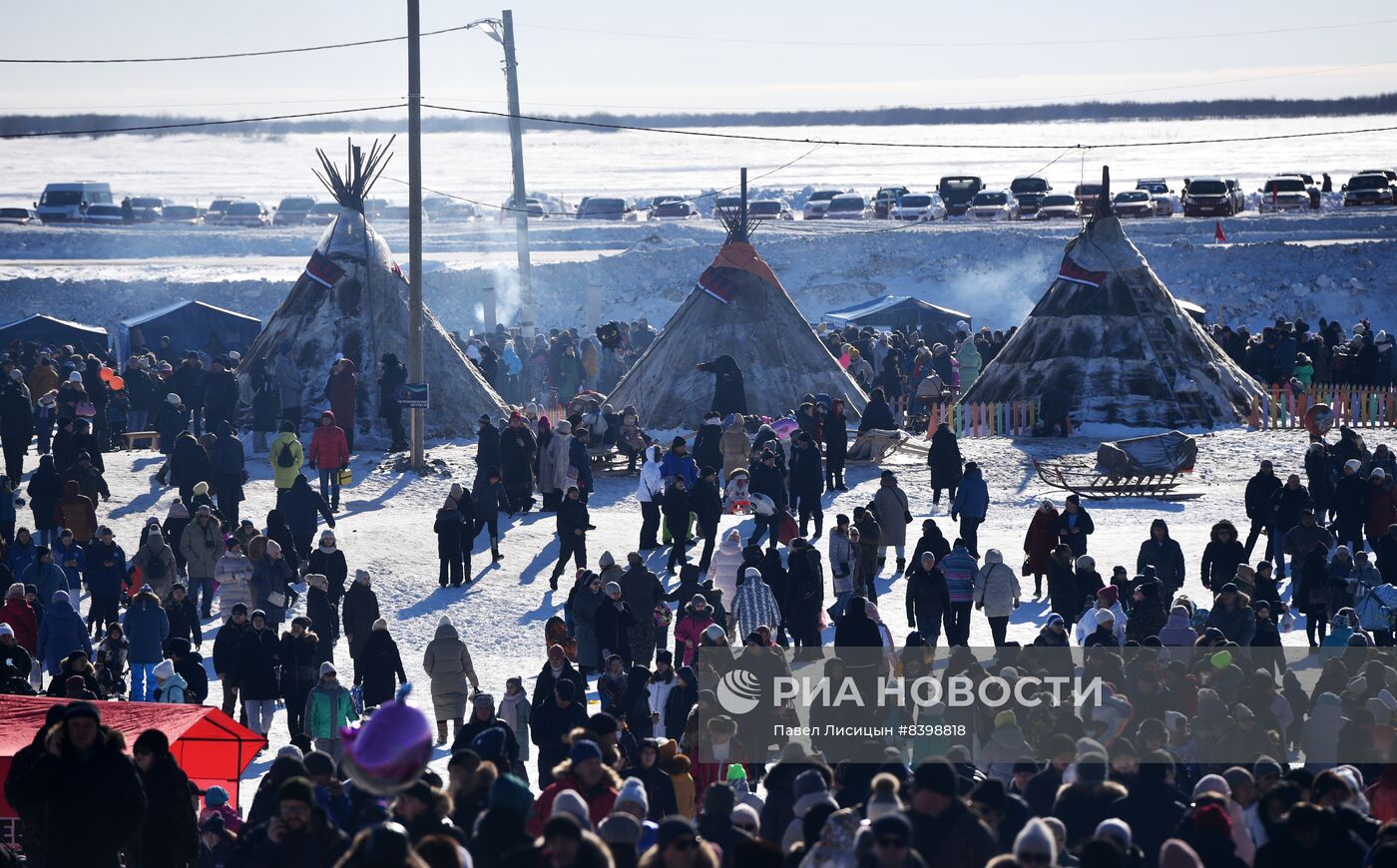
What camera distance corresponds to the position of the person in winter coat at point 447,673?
1288 centimetres

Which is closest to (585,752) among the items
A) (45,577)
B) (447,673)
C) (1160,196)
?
(447,673)

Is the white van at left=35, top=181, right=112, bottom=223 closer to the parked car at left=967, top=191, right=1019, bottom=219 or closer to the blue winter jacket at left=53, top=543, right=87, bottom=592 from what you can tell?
the parked car at left=967, top=191, right=1019, bottom=219

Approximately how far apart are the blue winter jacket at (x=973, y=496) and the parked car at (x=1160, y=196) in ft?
125

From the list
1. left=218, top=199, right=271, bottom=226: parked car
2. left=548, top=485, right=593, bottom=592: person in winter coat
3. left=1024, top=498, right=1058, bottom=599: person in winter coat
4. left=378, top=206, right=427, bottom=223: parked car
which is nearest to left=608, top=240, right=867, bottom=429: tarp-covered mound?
left=548, top=485, right=593, bottom=592: person in winter coat

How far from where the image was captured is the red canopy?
9.99 meters

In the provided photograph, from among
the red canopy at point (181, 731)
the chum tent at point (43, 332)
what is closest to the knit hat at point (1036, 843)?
the red canopy at point (181, 731)

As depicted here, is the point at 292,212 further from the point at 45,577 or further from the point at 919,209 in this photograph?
the point at 45,577

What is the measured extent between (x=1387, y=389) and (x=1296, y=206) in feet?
94.3

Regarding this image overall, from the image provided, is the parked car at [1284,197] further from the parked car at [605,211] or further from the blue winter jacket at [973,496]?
the blue winter jacket at [973,496]

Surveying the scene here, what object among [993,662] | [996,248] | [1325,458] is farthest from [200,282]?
[993,662]

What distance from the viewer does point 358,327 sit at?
25.9m

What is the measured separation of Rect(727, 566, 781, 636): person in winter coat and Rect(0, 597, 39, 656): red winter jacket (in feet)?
17.8

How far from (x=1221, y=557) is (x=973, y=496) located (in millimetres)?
3028

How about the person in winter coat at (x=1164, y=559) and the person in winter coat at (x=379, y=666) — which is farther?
the person in winter coat at (x=1164, y=559)
